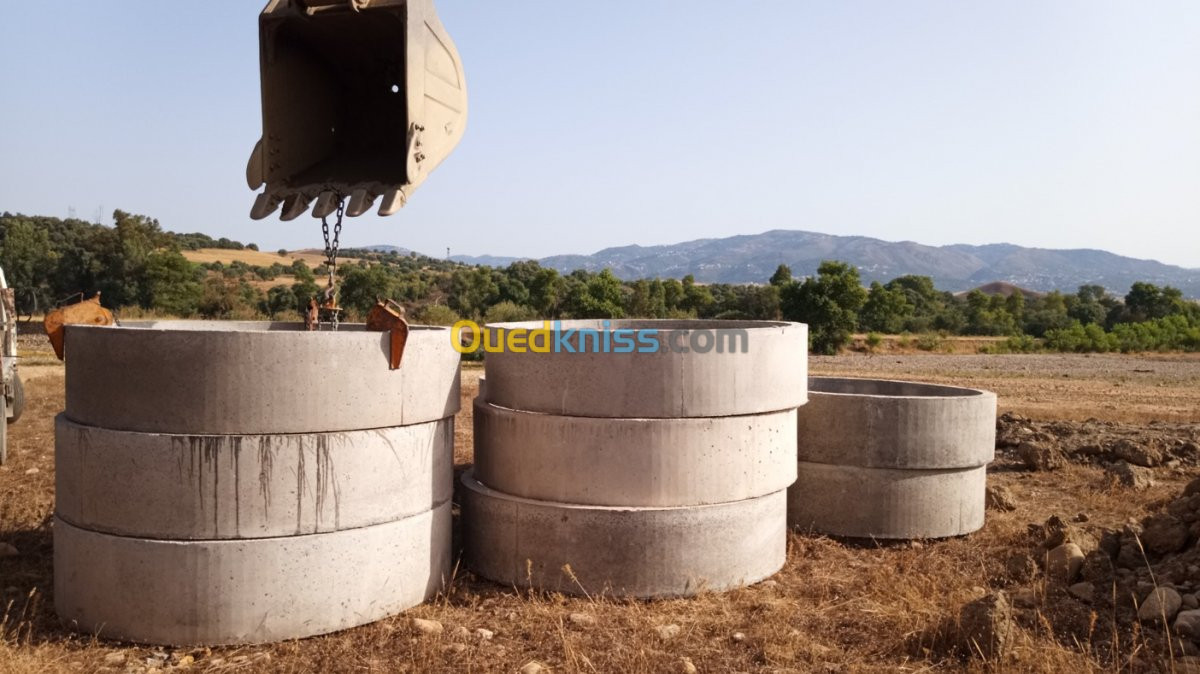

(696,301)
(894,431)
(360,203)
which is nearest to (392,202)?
(360,203)

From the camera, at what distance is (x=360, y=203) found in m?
5.89

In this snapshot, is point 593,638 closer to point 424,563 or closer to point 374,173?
point 424,563

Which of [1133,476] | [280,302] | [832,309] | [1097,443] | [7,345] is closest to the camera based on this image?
[1133,476]

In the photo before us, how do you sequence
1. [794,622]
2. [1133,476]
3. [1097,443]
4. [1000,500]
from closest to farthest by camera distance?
1. [794,622]
2. [1000,500]
3. [1133,476]
4. [1097,443]

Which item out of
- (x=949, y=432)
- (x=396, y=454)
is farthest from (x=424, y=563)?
(x=949, y=432)

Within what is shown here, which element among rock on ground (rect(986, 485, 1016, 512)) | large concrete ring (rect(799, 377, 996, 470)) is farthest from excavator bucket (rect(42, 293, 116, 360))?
rock on ground (rect(986, 485, 1016, 512))

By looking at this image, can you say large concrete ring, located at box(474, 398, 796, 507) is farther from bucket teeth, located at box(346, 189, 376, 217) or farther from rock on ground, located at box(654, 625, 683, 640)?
bucket teeth, located at box(346, 189, 376, 217)

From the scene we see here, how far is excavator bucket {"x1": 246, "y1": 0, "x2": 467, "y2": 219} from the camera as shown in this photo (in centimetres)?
559

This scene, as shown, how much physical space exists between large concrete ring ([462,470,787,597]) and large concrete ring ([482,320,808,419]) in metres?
0.63

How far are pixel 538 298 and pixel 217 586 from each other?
43.2m

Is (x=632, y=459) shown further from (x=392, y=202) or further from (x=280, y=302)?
(x=280, y=302)

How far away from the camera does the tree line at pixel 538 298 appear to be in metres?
38.9

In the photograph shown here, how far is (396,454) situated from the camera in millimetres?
5055

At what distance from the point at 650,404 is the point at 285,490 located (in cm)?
219
